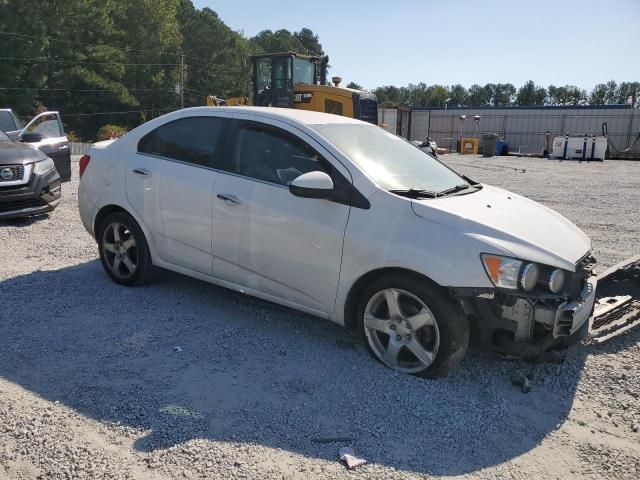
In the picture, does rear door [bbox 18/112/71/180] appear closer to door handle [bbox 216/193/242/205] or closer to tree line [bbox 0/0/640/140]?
door handle [bbox 216/193/242/205]

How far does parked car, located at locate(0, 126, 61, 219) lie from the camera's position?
288 inches

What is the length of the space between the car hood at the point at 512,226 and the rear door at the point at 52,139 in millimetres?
7850

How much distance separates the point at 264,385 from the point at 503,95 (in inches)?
5631

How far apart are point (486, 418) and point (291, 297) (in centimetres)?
158

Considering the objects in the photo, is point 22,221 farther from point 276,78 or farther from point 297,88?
point 297,88

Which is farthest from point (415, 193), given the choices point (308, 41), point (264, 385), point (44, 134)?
point (308, 41)

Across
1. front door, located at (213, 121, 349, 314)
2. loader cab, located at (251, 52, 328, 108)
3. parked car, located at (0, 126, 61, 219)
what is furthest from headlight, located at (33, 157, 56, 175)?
loader cab, located at (251, 52, 328, 108)

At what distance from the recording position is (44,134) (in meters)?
9.65

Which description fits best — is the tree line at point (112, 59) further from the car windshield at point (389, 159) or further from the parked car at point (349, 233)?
the car windshield at point (389, 159)

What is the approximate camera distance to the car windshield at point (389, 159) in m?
3.91

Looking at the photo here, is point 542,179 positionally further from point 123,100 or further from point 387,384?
point 123,100

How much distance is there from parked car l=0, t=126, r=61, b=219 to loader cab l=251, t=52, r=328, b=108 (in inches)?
358

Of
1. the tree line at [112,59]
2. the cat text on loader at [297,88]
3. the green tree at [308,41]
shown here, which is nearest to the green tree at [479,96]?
the green tree at [308,41]

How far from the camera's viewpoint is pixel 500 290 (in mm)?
3217
